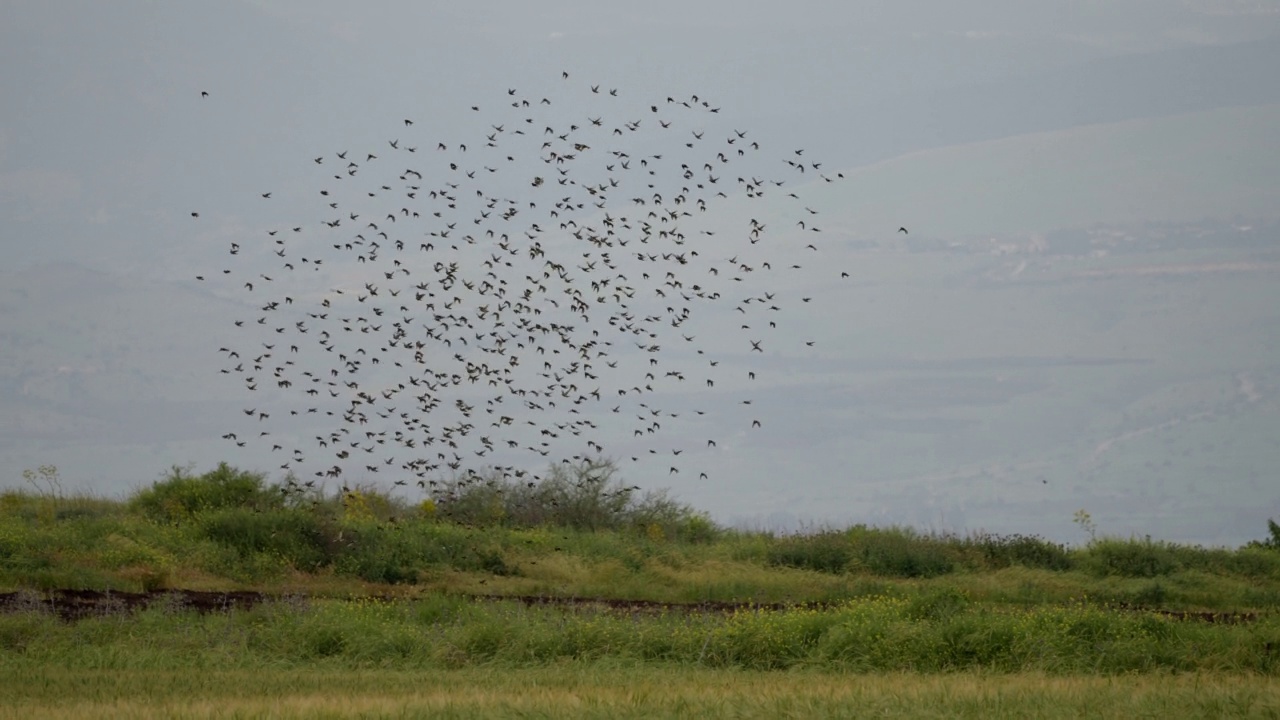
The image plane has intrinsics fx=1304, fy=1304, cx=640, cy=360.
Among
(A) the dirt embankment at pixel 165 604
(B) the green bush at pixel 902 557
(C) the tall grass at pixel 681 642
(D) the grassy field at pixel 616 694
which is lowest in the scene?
(D) the grassy field at pixel 616 694

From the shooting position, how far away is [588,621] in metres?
16.0

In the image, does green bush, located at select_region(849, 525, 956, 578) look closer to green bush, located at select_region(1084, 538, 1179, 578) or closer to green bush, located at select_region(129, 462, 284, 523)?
green bush, located at select_region(1084, 538, 1179, 578)

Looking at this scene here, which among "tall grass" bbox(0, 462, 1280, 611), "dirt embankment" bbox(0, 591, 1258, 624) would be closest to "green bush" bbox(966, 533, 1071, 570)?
"tall grass" bbox(0, 462, 1280, 611)

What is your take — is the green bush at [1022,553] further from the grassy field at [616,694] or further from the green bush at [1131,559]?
the grassy field at [616,694]

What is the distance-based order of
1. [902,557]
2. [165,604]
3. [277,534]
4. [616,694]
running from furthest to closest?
[902,557]
[277,534]
[165,604]
[616,694]

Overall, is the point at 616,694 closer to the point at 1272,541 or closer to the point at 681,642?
the point at 681,642

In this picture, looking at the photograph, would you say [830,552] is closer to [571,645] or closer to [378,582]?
[378,582]

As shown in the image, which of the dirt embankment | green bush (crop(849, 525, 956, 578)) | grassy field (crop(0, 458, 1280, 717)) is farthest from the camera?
green bush (crop(849, 525, 956, 578))

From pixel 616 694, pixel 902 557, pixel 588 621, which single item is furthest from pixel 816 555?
pixel 616 694

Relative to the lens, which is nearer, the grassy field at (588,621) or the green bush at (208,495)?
the grassy field at (588,621)

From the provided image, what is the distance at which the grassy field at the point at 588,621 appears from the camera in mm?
11047

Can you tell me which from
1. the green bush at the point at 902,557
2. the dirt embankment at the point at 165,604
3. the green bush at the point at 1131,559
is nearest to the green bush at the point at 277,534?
the dirt embankment at the point at 165,604

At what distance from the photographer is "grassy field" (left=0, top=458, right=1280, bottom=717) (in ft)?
36.2

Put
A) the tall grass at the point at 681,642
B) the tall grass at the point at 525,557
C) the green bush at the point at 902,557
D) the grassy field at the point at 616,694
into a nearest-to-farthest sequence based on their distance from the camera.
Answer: the grassy field at the point at 616,694 → the tall grass at the point at 681,642 → the tall grass at the point at 525,557 → the green bush at the point at 902,557
